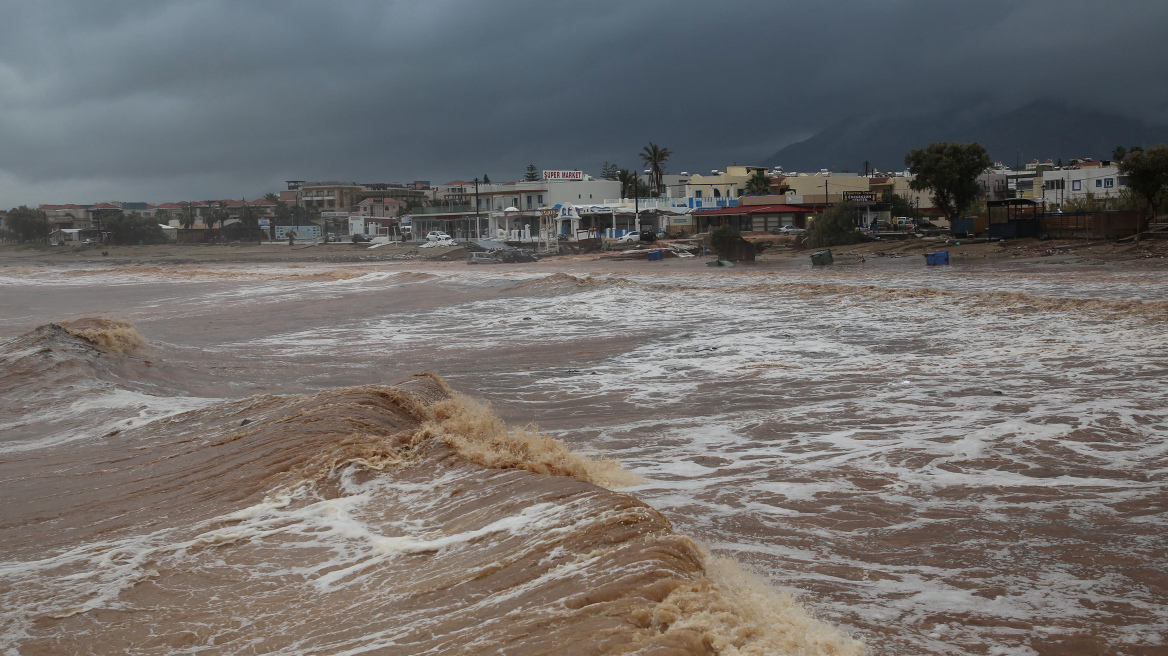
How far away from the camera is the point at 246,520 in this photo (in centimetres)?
588

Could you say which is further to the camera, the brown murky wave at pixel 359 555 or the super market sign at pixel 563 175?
the super market sign at pixel 563 175

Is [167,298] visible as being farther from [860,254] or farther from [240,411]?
[860,254]

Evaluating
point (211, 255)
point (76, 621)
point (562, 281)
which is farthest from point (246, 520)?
point (211, 255)

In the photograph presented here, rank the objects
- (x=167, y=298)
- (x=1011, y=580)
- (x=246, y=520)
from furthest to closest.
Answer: (x=167, y=298), (x=246, y=520), (x=1011, y=580)

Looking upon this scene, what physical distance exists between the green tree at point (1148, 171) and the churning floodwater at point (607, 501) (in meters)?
30.8

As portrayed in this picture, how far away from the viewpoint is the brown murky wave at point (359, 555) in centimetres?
408

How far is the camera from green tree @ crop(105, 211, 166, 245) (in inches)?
4053

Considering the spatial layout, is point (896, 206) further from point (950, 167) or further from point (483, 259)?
point (483, 259)

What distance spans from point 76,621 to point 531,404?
6.56 m

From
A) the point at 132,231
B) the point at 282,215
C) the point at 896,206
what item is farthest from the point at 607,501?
the point at 282,215

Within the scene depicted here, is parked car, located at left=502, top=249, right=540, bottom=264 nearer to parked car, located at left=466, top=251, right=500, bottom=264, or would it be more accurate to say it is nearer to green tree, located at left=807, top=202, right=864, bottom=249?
parked car, located at left=466, top=251, right=500, bottom=264

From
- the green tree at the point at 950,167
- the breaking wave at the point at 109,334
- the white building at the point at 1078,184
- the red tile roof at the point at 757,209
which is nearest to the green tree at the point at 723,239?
the green tree at the point at 950,167

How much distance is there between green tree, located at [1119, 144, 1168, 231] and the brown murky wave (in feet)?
139

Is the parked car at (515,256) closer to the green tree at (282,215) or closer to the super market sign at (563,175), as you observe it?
the super market sign at (563,175)
